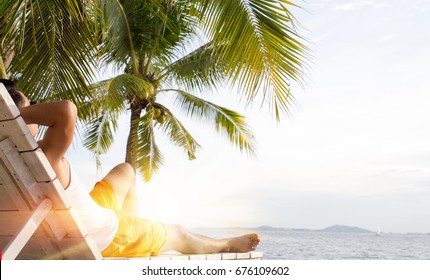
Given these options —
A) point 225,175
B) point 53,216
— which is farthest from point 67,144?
point 225,175

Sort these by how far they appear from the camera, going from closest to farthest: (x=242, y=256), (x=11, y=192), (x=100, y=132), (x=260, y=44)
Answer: (x=11, y=192), (x=242, y=256), (x=260, y=44), (x=100, y=132)

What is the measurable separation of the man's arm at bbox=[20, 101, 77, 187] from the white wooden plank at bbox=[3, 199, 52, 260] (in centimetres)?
20

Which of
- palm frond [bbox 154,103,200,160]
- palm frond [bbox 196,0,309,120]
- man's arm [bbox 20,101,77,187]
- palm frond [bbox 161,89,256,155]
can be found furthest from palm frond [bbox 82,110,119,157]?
man's arm [bbox 20,101,77,187]

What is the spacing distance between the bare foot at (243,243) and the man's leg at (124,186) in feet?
1.94

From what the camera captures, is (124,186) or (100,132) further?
(100,132)

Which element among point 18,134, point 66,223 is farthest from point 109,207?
point 18,134

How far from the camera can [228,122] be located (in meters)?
10.5

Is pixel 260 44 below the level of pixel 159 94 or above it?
below

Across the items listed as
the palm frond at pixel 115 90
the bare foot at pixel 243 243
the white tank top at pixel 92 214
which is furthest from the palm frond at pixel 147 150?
the white tank top at pixel 92 214

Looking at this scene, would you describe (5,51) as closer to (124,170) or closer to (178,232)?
(124,170)

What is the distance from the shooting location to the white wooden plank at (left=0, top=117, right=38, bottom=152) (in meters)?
1.91

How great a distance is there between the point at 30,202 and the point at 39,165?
0.17m

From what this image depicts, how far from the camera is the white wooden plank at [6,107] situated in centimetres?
185

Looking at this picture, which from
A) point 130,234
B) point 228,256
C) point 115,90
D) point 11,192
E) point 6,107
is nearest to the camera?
point 6,107
